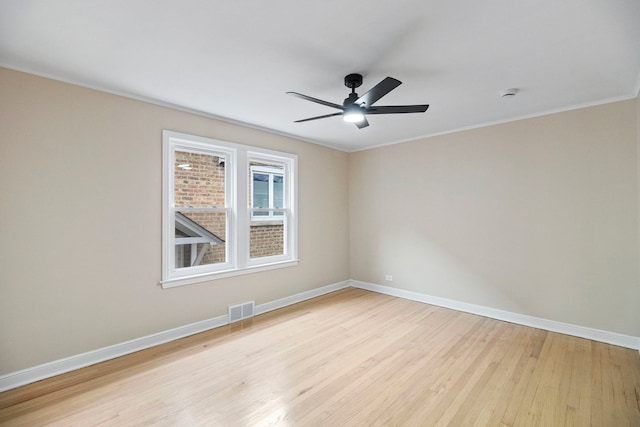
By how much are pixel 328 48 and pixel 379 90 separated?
487mm

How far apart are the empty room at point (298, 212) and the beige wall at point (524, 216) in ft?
0.08

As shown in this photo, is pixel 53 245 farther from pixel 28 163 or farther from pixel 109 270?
pixel 28 163

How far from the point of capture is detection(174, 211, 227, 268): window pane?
361cm

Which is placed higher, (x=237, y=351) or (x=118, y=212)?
(x=118, y=212)

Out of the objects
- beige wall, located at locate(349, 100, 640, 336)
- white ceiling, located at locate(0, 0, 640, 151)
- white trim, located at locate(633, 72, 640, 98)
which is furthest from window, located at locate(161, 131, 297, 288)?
white trim, located at locate(633, 72, 640, 98)

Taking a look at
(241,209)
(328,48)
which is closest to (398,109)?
(328,48)

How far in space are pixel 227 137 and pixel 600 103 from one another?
14.3ft

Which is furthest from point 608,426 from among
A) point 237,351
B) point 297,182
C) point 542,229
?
point 297,182

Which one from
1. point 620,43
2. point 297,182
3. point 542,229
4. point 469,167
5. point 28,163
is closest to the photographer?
point 620,43

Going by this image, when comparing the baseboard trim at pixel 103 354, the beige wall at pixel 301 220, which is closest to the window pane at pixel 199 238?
the beige wall at pixel 301 220

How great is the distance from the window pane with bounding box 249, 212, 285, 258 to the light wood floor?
1.19m

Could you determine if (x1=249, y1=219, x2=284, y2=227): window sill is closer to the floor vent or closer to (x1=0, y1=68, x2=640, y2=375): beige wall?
(x1=0, y1=68, x2=640, y2=375): beige wall

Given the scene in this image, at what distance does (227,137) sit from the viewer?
3904mm

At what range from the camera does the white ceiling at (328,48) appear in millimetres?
1771
